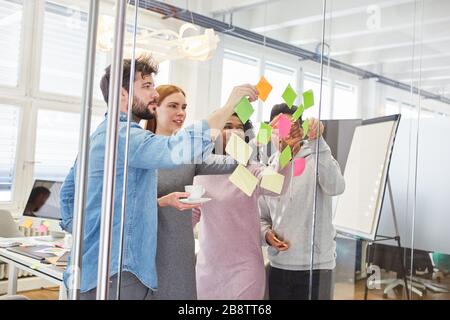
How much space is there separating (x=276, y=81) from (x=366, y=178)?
0.42 meters

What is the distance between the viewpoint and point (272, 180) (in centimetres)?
115

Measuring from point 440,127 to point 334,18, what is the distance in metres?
0.57

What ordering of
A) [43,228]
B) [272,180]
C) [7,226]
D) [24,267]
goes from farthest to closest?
[43,228]
[24,267]
[7,226]
[272,180]

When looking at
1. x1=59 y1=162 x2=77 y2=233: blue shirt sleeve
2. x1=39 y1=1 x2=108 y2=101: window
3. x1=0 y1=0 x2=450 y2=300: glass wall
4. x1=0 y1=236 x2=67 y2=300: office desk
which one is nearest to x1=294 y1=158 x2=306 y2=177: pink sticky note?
x1=0 y1=0 x2=450 y2=300: glass wall

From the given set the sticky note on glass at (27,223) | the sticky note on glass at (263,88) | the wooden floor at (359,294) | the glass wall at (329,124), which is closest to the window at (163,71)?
the glass wall at (329,124)

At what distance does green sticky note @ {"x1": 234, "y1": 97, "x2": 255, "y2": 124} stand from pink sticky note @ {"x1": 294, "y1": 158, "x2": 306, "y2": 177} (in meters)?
0.20

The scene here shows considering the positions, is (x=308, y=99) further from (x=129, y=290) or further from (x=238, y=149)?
(x=129, y=290)

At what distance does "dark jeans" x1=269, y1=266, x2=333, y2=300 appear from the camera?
1166 millimetres

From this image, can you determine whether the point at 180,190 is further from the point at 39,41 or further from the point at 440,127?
the point at 39,41

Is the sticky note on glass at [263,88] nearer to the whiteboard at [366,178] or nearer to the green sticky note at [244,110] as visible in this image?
the green sticky note at [244,110]

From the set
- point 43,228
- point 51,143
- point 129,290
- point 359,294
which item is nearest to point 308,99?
point 359,294

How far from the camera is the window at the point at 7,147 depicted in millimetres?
1681

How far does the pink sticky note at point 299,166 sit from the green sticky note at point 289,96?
16 cm

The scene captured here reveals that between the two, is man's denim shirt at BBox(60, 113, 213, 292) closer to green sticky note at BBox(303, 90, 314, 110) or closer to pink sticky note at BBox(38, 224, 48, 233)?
green sticky note at BBox(303, 90, 314, 110)
